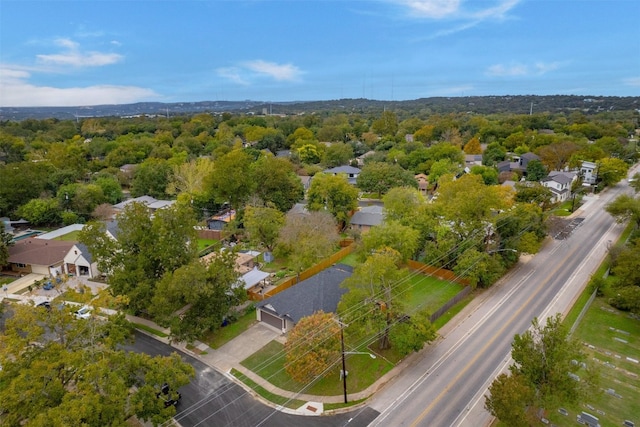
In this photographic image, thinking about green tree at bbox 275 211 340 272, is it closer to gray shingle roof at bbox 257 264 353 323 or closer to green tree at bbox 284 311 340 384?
gray shingle roof at bbox 257 264 353 323

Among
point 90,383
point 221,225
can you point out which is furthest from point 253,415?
point 221,225

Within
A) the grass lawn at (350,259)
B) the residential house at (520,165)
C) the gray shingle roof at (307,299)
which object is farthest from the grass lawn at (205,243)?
the residential house at (520,165)

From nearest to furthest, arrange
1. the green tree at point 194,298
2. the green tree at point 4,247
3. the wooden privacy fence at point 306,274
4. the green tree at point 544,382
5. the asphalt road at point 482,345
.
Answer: the green tree at point 544,382 → the asphalt road at point 482,345 → the green tree at point 194,298 → the wooden privacy fence at point 306,274 → the green tree at point 4,247

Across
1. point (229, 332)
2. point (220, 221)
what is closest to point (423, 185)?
point (220, 221)

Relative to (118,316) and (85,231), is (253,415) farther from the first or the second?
(85,231)

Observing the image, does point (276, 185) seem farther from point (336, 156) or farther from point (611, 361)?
point (611, 361)

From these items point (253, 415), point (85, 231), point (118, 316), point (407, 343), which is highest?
point (85, 231)

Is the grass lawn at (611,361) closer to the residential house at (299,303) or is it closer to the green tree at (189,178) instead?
the residential house at (299,303)
